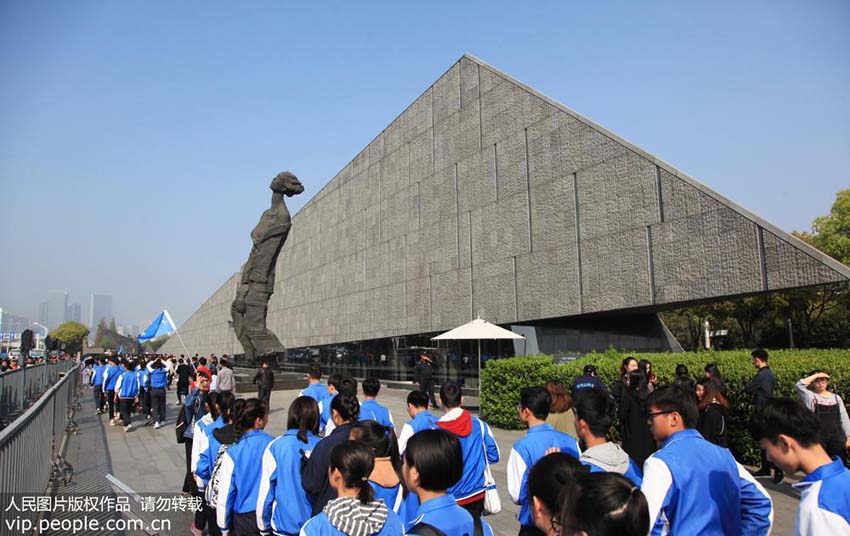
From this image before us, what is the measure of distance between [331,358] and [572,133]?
67.9 ft

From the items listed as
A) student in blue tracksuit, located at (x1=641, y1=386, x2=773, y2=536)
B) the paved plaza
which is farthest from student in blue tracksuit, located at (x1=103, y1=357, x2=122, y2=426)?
student in blue tracksuit, located at (x1=641, y1=386, x2=773, y2=536)

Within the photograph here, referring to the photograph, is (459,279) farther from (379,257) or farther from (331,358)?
(331,358)

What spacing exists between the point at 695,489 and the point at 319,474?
2.02 meters

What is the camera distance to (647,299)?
48.1 ft

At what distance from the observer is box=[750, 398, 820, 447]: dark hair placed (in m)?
2.38

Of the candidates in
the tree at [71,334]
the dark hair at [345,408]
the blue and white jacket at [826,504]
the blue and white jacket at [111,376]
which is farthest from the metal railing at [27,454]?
the tree at [71,334]

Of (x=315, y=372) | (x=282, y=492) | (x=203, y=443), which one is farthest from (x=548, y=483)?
(x=315, y=372)

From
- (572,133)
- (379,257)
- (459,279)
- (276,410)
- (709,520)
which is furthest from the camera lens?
(379,257)

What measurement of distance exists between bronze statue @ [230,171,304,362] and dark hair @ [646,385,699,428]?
19.2 m

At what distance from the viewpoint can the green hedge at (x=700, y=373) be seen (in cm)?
789

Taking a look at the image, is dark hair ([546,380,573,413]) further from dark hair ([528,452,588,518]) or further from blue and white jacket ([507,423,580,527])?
dark hair ([528,452,588,518])

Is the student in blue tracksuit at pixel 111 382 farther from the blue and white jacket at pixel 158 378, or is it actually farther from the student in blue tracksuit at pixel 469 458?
the student in blue tracksuit at pixel 469 458

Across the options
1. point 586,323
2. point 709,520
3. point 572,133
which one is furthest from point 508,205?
point 709,520

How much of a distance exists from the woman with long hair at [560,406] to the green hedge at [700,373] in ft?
15.8
